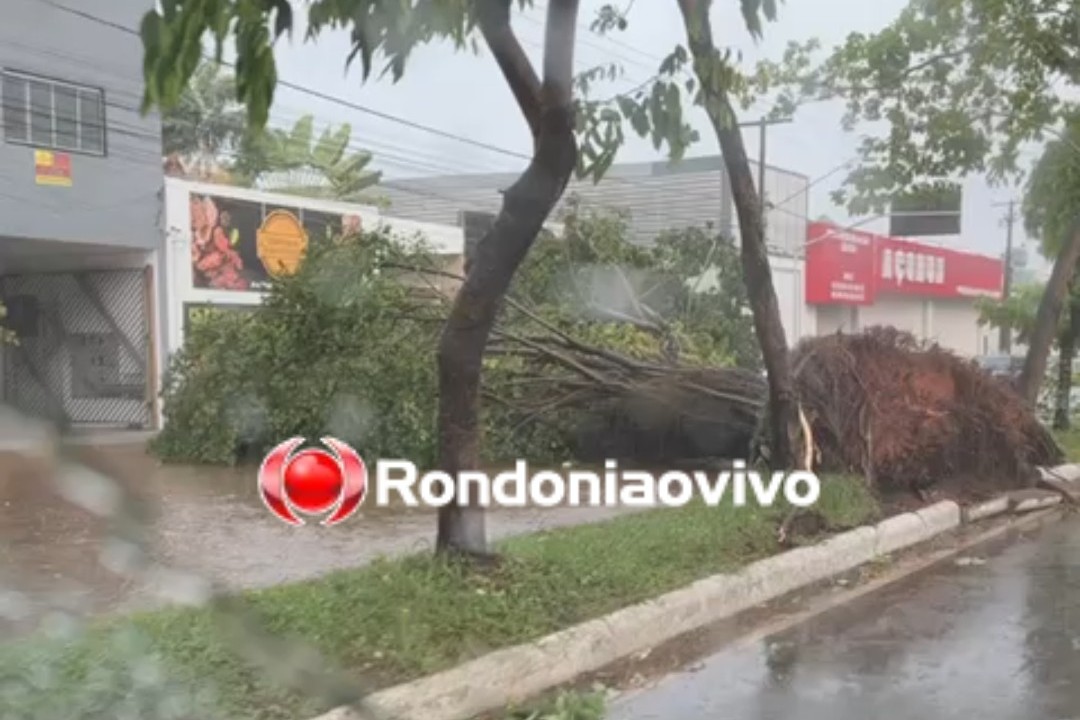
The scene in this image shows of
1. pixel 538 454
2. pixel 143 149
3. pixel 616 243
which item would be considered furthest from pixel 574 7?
pixel 143 149

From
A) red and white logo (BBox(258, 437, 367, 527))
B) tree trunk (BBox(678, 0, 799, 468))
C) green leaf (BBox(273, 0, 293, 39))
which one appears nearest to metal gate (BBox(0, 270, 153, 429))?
red and white logo (BBox(258, 437, 367, 527))

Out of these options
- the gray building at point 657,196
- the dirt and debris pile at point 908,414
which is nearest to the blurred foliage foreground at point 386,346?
the dirt and debris pile at point 908,414

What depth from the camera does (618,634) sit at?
595 cm

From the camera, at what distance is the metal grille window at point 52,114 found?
57.9 feet

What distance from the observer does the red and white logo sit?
23.8 feet

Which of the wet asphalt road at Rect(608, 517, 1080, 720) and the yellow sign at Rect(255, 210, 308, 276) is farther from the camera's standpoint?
the yellow sign at Rect(255, 210, 308, 276)

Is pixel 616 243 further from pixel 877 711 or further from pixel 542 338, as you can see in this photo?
pixel 877 711

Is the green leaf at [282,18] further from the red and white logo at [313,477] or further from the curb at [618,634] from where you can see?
the red and white logo at [313,477]

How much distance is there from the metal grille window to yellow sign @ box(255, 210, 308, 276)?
3.28 m

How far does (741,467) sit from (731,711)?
7488 millimetres

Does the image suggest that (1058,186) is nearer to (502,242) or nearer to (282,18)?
(502,242)

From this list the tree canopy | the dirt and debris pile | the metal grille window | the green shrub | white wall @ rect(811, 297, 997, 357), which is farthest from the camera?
white wall @ rect(811, 297, 997, 357)

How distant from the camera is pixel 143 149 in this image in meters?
19.3

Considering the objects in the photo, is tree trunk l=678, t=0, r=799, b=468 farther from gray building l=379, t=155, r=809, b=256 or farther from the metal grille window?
→ gray building l=379, t=155, r=809, b=256
